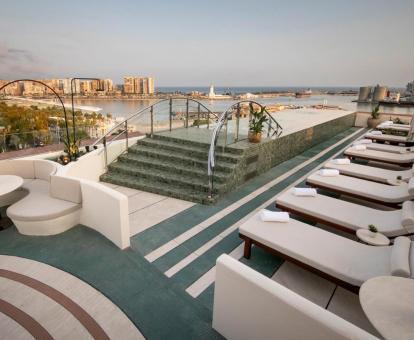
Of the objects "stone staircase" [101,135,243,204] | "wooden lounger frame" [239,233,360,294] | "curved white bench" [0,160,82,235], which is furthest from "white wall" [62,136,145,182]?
"wooden lounger frame" [239,233,360,294]

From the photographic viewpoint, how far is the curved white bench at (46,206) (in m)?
3.55

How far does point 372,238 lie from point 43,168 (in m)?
5.58

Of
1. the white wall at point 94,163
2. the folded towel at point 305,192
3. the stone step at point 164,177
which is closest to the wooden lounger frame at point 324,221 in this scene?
the folded towel at point 305,192

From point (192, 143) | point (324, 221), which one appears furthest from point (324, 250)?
point (192, 143)

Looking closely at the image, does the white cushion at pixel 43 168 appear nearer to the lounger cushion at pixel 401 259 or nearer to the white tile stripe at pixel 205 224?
the white tile stripe at pixel 205 224

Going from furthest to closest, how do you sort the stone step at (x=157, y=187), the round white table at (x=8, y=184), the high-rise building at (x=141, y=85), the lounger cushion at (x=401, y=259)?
the high-rise building at (x=141, y=85), the stone step at (x=157, y=187), the round white table at (x=8, y=184), the lounger cushion at (x=401, y=259)

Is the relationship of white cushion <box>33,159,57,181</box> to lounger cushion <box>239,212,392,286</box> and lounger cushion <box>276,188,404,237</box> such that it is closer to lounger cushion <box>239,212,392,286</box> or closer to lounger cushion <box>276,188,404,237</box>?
lounger cushion <box>239,212,392,286</box>

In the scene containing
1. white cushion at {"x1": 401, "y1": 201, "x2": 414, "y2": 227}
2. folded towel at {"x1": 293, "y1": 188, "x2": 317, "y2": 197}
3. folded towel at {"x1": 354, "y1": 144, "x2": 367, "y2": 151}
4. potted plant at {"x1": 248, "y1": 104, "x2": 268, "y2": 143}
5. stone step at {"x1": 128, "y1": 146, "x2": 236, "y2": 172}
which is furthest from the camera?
folded towel at {"x1": 354, "y1": 144, "x2": 367, "y2": 151}

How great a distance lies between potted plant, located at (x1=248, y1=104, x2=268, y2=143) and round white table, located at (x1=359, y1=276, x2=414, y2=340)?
4.56m

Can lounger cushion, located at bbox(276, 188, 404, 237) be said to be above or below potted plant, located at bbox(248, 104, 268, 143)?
below

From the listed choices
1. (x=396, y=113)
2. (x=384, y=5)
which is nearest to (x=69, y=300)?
(x=396, y=113)

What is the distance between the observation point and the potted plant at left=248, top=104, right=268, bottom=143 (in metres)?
6.09

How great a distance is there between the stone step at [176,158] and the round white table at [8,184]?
261 cm

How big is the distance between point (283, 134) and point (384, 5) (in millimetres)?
11846
